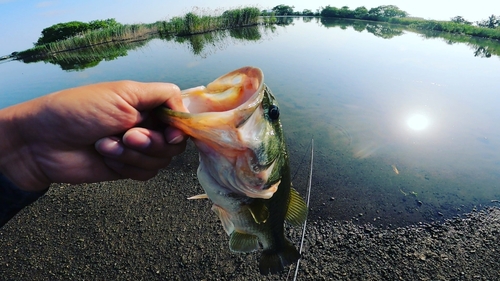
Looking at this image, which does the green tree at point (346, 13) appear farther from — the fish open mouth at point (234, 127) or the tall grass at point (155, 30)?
the fish open mouth at point (234, 127)

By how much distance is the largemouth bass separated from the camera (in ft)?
4.58

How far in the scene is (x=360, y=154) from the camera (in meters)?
7.45

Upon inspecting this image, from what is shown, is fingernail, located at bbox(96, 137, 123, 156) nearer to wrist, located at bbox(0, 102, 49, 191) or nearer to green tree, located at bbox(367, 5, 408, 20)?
wrist, located at bbox(0, 102, 49, 191)

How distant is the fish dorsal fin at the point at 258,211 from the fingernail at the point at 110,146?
3.29 feet

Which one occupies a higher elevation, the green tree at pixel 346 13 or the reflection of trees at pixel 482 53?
the green tree at pixel 346 13

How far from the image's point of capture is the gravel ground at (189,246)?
4.15m

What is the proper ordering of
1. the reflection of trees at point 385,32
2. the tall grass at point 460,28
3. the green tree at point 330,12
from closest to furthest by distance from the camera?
the tall grass at point 460,28 < the reflection of trees at point 385,32 < the green tree at point 330,12

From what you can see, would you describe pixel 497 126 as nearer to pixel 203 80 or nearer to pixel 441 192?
pixel 441 192

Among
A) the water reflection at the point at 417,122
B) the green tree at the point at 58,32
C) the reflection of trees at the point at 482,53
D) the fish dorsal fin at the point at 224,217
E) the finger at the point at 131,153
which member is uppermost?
the green tree at the point at 58,32

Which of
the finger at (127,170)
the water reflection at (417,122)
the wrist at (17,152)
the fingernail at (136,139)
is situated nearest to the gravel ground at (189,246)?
the finger at (127,170)

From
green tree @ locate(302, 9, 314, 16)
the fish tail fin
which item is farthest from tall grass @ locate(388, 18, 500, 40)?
the fish tail fin

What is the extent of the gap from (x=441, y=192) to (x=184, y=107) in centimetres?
664

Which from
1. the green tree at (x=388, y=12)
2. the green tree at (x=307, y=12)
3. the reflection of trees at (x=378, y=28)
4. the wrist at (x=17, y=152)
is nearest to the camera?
the wrist at (x=17, y=152)

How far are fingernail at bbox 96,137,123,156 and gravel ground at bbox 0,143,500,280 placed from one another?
315 centimetres
